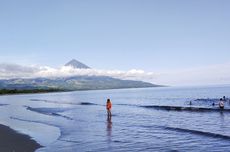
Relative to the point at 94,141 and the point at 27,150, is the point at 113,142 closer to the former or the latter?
the point at 94,141

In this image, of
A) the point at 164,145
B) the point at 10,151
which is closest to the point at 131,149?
the point at 164,145

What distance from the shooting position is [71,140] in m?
22.3

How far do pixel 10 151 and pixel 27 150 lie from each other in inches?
38.9

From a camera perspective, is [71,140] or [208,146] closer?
[208,146]

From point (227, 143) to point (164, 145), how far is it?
3.79 m

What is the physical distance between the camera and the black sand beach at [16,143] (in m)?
18.9

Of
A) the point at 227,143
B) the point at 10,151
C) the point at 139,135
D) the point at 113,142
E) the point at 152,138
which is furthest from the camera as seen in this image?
the point at 139,135

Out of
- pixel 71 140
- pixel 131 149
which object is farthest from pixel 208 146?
pixel 71 140

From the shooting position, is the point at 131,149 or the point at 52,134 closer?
the point at 131,149

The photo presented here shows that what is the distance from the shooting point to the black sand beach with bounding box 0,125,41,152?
62.1 feet

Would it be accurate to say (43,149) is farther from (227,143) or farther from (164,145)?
(227,143)

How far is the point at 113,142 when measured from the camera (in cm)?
2119

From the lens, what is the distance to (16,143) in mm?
21031

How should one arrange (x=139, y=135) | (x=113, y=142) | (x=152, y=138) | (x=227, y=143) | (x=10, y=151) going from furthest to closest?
(x=139, y=135) < (x=152, y=138) < (x=113, y=142) < (x=227, y=143) < (x=10, y=151)
